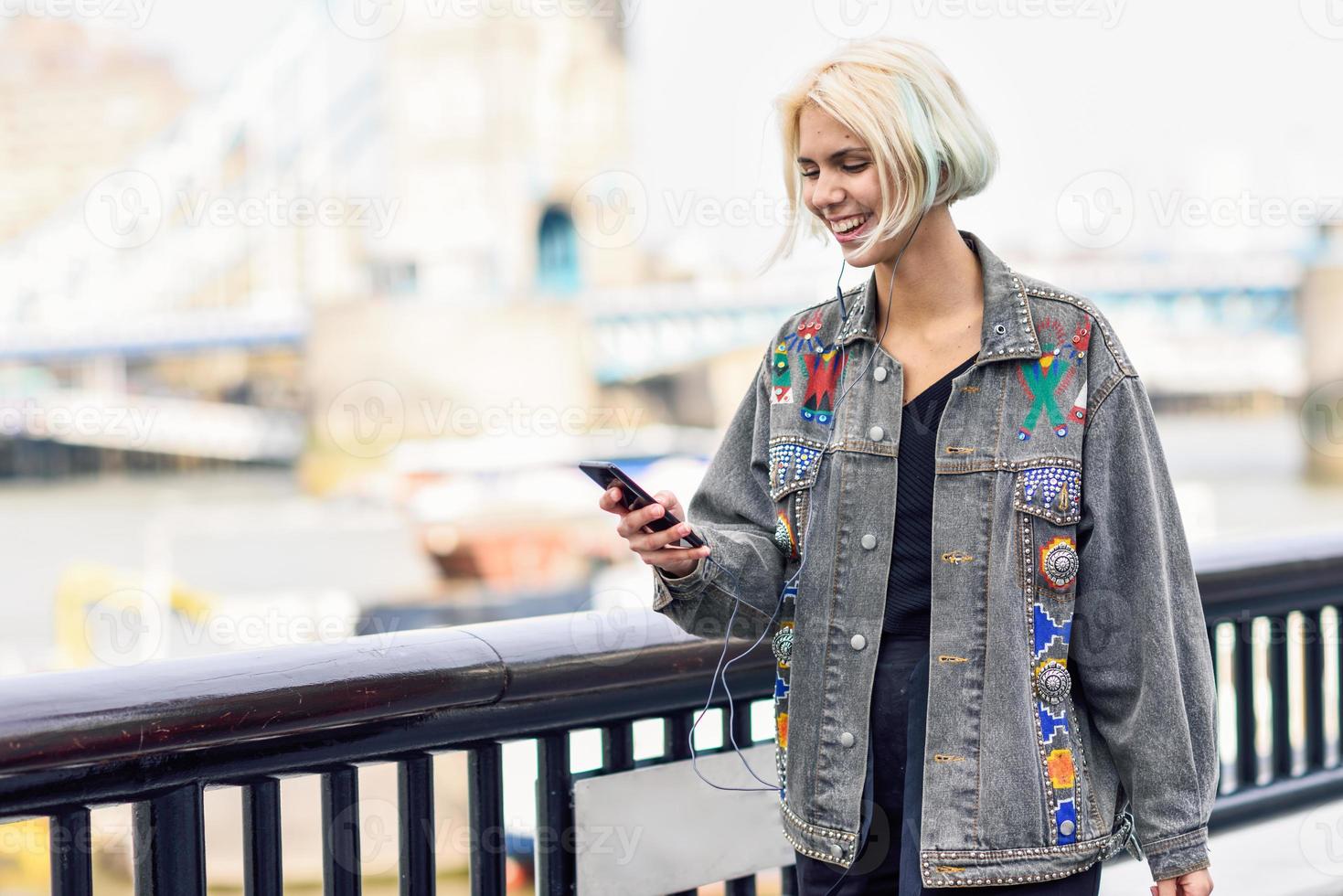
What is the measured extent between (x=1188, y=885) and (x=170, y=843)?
947 mm

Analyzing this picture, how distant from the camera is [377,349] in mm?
30688

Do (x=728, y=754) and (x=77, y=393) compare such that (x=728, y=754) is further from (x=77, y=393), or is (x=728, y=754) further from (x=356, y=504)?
(x=77, y=393)

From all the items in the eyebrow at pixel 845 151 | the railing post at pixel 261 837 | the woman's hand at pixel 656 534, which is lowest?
the railing post at pixel 261 837

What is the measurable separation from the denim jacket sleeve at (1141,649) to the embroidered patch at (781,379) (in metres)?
0.30

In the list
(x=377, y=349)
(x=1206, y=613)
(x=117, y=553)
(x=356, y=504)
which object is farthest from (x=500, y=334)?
(x=1206, y=613)

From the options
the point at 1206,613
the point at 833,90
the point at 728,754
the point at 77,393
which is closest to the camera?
the point at 833,90

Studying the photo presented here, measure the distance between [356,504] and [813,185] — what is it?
100 feet

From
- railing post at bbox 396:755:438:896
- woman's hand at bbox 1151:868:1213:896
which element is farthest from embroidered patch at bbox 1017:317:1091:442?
railing post at bbox 396:755:438:896

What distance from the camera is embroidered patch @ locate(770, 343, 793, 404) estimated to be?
1.46 metres

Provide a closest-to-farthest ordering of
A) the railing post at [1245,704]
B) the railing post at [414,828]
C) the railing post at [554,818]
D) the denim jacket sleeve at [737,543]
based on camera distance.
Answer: the denim jacket sleeve at [737,543], the railing post at [414,828], the railing post at [554,818], the railing post at [1245,704]

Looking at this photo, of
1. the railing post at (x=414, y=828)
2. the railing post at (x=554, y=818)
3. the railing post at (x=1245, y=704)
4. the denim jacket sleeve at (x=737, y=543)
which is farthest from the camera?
the railing post at (x=1245, y=704)

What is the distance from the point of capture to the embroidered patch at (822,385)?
1.42 m

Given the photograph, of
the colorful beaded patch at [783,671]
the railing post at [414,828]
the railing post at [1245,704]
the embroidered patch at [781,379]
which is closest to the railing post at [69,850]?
the railing post at [414,828]

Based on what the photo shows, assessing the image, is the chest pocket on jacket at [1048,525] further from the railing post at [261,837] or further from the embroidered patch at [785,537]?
the railing post at [261,837]
